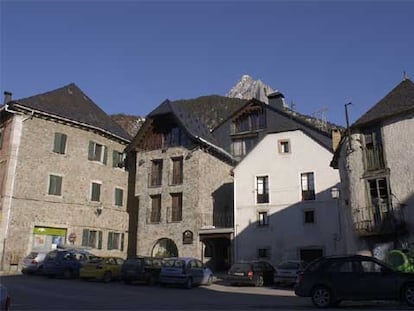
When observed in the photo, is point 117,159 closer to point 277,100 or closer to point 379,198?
point 277,100

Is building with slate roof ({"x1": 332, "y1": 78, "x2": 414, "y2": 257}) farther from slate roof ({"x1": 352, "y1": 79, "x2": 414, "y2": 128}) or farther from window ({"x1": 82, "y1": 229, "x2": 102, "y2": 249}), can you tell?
window ({"x1": 82, "y1": 229, "x2": 102, "y2": 249})

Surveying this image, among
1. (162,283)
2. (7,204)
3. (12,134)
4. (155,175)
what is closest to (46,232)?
(7,204)

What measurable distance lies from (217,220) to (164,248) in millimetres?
4491

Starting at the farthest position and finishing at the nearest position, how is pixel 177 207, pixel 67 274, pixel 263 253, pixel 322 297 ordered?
pixel 177 207 < pixel 263 253 < pixel 67 274 < pixel 322 297

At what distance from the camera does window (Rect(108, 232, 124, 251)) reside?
34.2 metres

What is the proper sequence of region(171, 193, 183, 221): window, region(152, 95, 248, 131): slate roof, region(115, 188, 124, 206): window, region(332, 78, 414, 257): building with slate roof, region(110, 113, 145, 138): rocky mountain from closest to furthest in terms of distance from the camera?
1. region(332, 78, 414, 257): building with slate roof
2. region(171, 193, 183, 221): window
3. region(115, 188, 124, 206): window
4. region(110, 113, 145, 138): rocky mountain
5. region(152, 95, 248, 131): slate roof

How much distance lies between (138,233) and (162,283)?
1295cm

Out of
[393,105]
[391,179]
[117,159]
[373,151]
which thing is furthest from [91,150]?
[391,179]

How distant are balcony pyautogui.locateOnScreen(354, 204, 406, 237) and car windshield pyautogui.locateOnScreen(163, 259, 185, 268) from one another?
8.19 m

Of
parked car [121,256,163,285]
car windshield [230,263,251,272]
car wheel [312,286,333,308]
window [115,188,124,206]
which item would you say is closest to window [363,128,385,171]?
car windshield [230,263,251,272]

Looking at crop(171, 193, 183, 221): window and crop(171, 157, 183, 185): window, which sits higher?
crop(171, 157, 183, 185): window

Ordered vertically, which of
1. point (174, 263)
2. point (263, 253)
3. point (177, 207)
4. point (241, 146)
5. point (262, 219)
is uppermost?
point (241, 146)

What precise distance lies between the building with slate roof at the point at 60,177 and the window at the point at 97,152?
75mm

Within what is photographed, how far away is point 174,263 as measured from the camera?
21.1 metres
